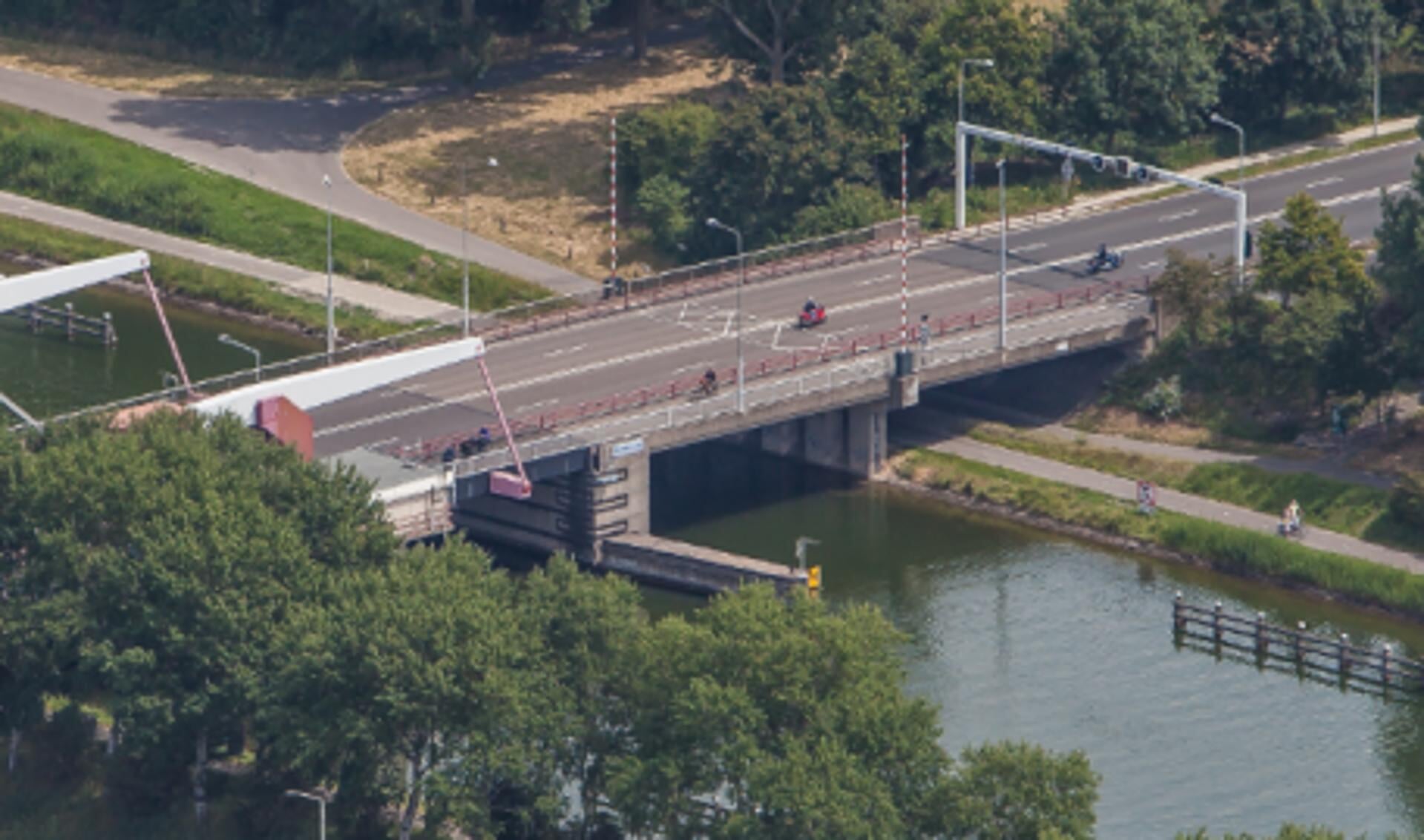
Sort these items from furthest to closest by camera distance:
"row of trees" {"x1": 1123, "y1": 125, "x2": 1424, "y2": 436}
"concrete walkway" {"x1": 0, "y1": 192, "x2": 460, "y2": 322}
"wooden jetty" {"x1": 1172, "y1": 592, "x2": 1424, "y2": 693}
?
1. "concrete walkway" {"x1": 0, "y1": 192, "x2": 460, "y2": 322}
2. "row of trees" {"x1": 1123, "y1": 125, "x2": 1424, "y2": 436}
3. "wooden jetty" {"x1": 1172, "y1": 592, "x2": 1424, "y2": 693}

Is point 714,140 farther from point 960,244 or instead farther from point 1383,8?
point 1383,8

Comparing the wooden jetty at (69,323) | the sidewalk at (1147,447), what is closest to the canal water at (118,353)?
the wooden jetty at (69,323)

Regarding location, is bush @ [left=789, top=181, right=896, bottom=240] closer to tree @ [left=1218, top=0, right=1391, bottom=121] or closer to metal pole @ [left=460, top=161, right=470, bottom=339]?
metal pole @ [left=460, top=161, right=470, bottom=339]

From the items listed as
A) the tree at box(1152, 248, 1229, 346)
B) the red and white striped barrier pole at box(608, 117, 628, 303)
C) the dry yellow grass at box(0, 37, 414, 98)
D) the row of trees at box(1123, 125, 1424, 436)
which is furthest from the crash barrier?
the dry yellow grass at box(0, 37, 414, 98)

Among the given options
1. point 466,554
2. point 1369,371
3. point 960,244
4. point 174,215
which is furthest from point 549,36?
point 466,554

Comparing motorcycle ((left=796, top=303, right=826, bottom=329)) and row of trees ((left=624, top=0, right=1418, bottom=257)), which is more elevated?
row of trees ((left=624, top=0, right=1418, bottom=257))
